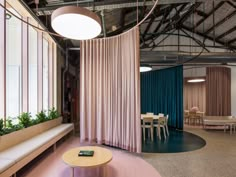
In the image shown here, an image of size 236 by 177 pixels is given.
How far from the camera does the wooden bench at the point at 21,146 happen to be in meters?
2.71

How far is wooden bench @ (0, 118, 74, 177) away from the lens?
107 inches

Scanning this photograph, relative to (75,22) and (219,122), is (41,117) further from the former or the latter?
(219,122)

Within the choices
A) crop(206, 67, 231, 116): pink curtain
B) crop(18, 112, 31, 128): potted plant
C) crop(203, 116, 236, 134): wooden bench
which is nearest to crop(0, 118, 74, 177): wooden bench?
crop(18, 112, 31, 128): potted plant

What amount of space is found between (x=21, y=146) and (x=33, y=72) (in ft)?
7.93

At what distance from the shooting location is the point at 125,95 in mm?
4781

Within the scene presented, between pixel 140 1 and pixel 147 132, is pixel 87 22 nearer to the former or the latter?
pixel 140 1

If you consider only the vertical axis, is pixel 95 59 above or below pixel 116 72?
above

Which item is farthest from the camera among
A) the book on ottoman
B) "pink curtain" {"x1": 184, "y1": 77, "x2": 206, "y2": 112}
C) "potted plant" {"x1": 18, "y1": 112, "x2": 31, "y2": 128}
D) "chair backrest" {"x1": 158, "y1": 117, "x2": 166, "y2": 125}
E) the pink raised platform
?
"pink curtain" {"x1": 184, "y1": 77, "x2": 206, "y2": 112}

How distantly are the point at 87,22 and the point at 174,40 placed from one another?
777 cm

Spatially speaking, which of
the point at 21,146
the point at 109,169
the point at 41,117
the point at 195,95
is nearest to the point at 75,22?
the point at 21,146

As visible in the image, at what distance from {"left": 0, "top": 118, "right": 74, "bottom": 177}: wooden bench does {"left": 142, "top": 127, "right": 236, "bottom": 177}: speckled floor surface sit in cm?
225

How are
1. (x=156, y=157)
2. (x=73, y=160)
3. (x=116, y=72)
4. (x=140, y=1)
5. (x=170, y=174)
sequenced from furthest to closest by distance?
(x=116, y=72) → (x=156, y=157) → (x=140, y=1) → (x=170, y=174) → (x=73, y=160)

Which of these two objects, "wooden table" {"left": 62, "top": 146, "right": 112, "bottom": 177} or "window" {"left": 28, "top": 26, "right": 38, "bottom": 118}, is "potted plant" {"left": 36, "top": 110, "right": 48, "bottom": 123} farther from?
"wooden table" {"left": 62, "top": 146, "right": 112, "bottom": 177}

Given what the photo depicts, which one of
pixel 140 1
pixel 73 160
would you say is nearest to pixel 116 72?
pixel 140 1
